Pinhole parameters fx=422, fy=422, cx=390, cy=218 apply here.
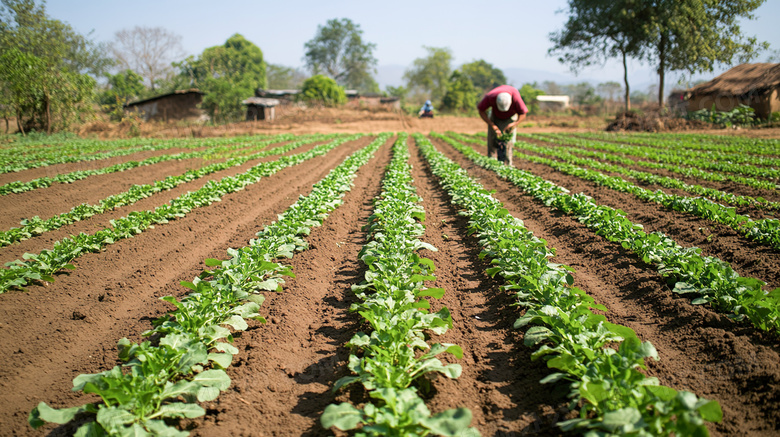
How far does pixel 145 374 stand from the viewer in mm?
2547

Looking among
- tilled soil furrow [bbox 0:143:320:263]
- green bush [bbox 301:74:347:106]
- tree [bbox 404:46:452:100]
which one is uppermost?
tree [bbox 404:46:452:100]

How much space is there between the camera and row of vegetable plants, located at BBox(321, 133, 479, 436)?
2.16 m

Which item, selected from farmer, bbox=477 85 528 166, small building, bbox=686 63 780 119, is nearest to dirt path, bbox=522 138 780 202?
farmer, bbox=477 85 528 166

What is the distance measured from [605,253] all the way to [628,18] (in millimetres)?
36056

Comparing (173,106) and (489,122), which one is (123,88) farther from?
(489,122)

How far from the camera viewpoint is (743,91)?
29.6 m

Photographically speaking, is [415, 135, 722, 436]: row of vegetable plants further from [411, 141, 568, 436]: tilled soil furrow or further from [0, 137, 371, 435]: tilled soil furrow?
[0, 137, 371, 435]: tilled soil furrow

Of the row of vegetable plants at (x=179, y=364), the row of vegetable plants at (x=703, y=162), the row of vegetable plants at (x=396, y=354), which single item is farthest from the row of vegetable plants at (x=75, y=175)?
the row of vegetable plants at (x=703, y=162)

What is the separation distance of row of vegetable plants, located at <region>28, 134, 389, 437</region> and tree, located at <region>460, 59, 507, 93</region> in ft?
304

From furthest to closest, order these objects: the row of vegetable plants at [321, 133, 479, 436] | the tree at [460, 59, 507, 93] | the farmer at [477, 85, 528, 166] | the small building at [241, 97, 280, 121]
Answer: the tree at [460, 59, 507, 93], the small building at [241, 97, 280, 121], the farmer at [477, 85, 528, 166], the row of vegetable plants at [321, 133, 479, 436]

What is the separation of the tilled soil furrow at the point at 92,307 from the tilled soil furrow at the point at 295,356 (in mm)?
951

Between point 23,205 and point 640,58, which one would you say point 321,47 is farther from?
point 23,205

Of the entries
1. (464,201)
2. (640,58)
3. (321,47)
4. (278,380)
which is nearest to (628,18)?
(640,58)

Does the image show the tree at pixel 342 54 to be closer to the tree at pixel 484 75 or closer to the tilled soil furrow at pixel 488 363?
the tree at pixel 484 75
